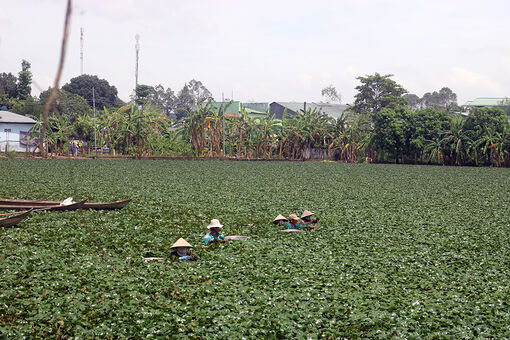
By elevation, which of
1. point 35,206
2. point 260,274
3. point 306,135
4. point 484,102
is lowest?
point 260,274

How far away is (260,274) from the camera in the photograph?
6.68 metres

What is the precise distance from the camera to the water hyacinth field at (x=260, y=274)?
4.96m

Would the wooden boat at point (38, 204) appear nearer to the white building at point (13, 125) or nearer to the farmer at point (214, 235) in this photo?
the farmer at point (214, 235)

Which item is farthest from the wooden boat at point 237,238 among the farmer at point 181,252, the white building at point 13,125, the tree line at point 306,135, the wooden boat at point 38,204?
the white building at point 13,125

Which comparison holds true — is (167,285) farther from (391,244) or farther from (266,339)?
(391,244)

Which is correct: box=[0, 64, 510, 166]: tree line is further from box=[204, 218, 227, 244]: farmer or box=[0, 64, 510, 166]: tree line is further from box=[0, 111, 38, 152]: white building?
box=[204, 218, 227, 244]: farmer

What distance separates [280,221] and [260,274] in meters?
3.76

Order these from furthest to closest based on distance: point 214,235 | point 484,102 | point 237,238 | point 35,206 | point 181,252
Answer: point 484,102 → point 35,206 → point 237,238 → point 214,235 → point 181,252

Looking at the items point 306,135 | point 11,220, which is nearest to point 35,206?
point 11,220

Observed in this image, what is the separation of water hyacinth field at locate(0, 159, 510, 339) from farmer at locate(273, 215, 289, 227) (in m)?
0.36

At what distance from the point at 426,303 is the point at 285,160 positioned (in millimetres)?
32613

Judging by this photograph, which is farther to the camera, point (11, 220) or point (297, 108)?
point (297, 108)

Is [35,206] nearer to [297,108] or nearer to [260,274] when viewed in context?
[260,274]

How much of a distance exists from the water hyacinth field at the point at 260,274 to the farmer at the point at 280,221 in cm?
36
